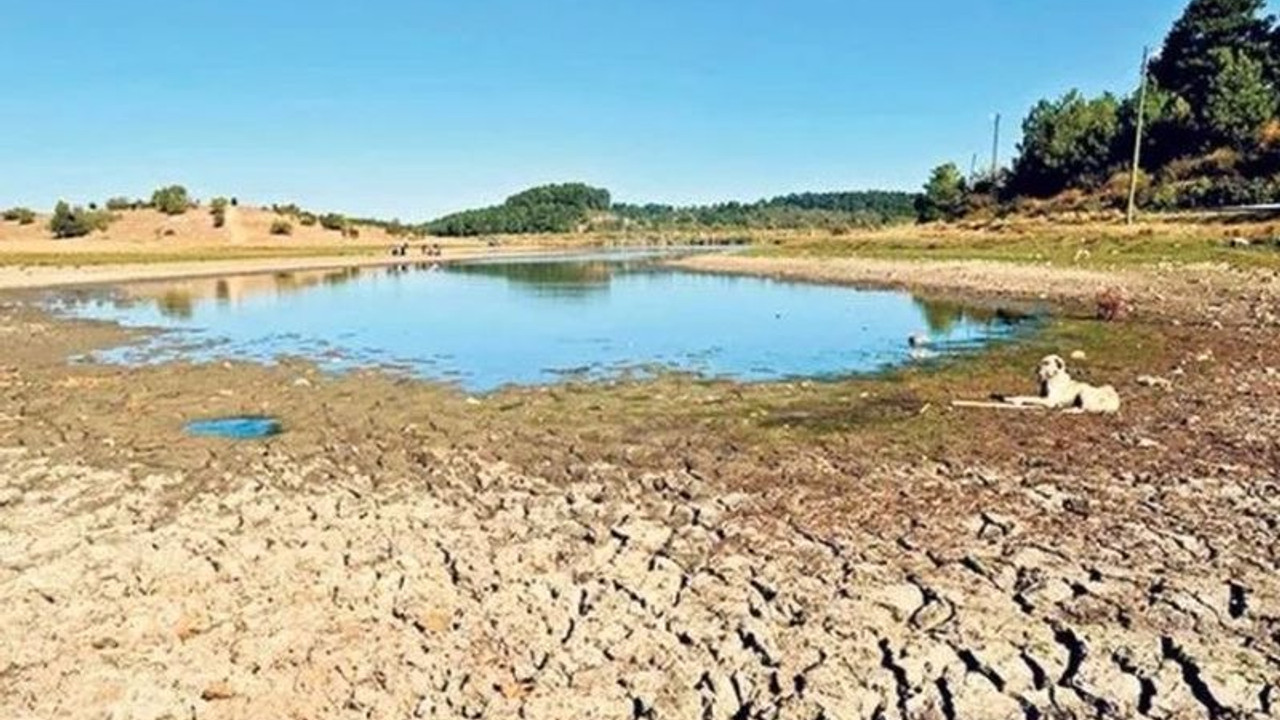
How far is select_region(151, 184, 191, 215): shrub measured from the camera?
121 metres

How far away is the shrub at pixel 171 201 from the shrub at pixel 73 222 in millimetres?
12222

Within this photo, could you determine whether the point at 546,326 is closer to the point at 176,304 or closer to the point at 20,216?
the point at 176,304

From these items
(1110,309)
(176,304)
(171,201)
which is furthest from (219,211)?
(1110,309)

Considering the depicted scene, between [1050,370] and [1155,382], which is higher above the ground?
[1050,370]

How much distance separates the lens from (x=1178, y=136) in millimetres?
81312

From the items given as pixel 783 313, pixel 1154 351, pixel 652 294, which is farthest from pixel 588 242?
pixel 1154 351

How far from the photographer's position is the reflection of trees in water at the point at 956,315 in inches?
1091

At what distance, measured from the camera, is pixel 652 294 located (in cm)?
4528

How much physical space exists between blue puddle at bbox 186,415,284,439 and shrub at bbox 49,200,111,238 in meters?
105

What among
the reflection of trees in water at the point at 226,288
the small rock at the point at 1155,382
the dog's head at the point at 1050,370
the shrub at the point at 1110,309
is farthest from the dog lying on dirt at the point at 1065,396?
the reflection of trees in water at the point at 226,288

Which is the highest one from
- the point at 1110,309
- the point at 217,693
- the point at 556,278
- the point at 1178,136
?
the point at 1178,136

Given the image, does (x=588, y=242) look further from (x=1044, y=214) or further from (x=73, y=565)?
(x=73, y=565)

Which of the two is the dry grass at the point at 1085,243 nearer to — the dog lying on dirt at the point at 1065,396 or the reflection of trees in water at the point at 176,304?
the dog lying on dirt at the point at 1065,396

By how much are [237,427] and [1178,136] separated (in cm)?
8620
